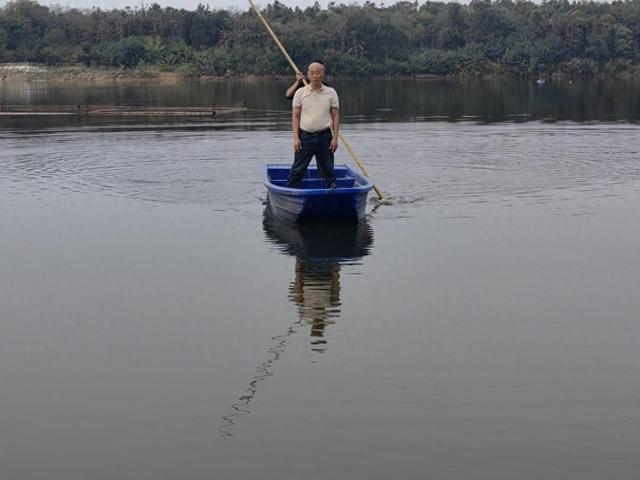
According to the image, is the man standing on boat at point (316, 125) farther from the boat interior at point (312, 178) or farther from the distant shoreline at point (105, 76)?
the distant shoreline at point (105, 76)

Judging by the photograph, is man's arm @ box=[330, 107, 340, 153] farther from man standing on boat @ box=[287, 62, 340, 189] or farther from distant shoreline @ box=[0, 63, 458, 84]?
distant shoreline @ box=[0, 63, 458, 84]

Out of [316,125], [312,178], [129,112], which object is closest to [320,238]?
[316,125]

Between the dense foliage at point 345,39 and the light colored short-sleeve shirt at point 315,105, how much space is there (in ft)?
318

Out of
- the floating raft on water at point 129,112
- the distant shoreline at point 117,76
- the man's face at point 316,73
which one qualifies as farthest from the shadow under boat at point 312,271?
the distant shoreline at point 117,76

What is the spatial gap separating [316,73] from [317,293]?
4270 mm

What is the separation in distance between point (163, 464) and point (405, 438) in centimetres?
182

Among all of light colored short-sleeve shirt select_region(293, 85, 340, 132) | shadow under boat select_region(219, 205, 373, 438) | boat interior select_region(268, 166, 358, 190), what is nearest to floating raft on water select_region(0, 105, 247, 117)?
boat interior select_region(268, 166, 358, 190)

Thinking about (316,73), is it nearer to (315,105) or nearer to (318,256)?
(315,105)

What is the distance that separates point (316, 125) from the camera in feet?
50.8

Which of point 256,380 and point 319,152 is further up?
point 319,152

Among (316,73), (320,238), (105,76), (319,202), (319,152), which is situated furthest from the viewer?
(105,76)

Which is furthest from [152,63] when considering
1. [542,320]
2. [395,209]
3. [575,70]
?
[542,320]

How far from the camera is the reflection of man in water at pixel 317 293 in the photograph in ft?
34.4

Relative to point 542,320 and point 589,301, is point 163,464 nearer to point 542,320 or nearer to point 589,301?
point 542,320
